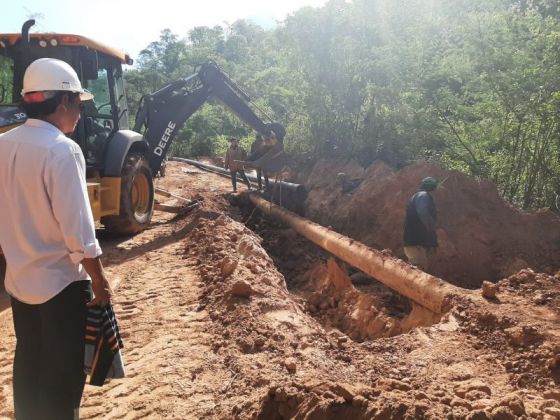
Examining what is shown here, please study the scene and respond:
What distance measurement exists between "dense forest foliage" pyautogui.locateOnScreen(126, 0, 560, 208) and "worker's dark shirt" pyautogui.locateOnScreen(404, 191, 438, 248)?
2844 mm

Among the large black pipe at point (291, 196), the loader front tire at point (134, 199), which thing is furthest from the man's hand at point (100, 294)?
the large black pipe at point (291, 196)

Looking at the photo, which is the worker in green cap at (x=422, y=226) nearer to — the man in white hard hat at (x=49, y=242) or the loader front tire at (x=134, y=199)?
the loader front tire at (x=134, y=199)

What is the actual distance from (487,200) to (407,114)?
10.1ft

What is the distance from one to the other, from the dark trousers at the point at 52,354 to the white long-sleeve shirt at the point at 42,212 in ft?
0.22

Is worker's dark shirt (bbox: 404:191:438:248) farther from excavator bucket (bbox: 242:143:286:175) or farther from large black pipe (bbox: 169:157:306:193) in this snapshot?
excavator bucket (bbox: 242:143:286:175)

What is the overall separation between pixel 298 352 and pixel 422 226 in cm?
376

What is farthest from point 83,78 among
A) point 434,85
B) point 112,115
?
point 434,85

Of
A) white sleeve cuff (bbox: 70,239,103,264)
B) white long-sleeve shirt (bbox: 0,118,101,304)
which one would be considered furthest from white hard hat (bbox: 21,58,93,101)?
white sleeve cuff (bbox: 70,239,103,264)

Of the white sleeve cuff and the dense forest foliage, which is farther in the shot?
the dense forest foliage

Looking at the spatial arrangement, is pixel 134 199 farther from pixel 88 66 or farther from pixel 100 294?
pixel 100 294

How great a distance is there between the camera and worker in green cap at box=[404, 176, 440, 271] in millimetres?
6523

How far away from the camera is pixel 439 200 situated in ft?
27.9

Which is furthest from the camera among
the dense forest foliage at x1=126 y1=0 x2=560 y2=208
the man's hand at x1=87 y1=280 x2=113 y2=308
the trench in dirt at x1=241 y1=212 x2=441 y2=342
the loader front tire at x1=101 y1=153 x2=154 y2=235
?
the dense forest foliage at x1=126 y1=0 x2=560 y2=208

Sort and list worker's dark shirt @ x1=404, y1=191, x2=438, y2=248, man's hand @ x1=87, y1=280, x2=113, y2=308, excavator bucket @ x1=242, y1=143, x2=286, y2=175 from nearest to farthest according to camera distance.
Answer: man's hand @ x1=87, y1=280, x2=113, y2=308, worker's dark shirt @ x1=404, y1=191, x2=438, y2=248, excavator bucket @ x1=242, y1=143, x2=286, y2=175
